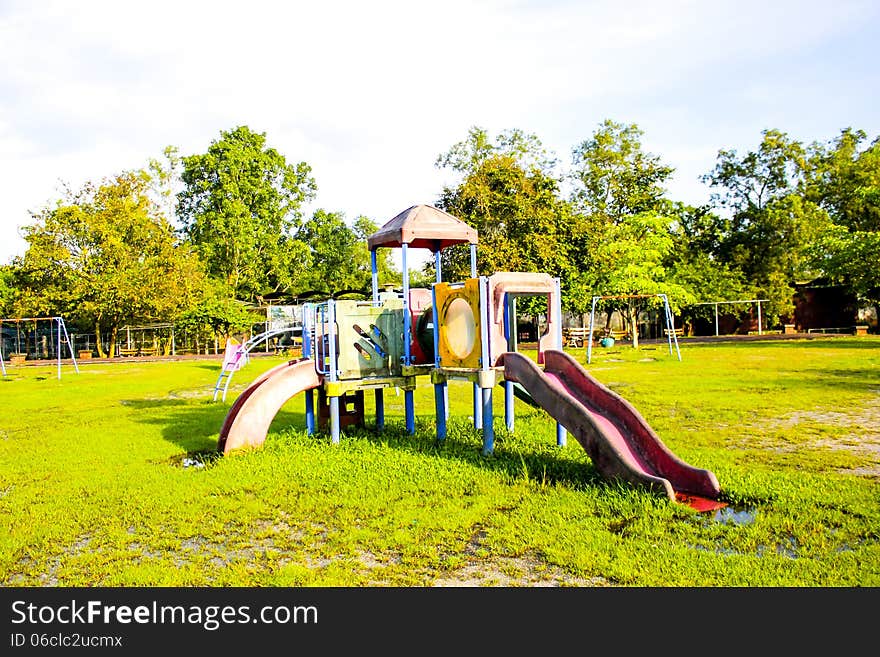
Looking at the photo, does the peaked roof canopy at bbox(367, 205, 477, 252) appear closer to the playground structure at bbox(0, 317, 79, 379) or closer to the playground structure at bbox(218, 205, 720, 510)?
the playground structure at bbox(218, 205, 720, 510)

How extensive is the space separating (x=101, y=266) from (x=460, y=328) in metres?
31.8

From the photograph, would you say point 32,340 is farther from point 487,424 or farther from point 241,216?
point 487,424

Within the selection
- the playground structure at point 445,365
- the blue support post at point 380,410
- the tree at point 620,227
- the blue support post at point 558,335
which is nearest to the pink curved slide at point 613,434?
the playground structure at point 445,365

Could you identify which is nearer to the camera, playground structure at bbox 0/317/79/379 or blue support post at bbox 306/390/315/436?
blue support post at bbox 306/390/315/436

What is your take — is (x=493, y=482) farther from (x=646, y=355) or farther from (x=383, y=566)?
(x=646, y=355)

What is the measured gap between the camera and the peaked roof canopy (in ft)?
32.0

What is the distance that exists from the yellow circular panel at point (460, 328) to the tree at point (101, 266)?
1176 inches

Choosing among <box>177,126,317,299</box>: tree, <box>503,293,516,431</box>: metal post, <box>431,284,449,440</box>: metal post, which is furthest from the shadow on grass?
<box>177,126,317,299</box>: tree

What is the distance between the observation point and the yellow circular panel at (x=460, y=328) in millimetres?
8602

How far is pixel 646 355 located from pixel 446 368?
1769 centimetres

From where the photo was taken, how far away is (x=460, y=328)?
8.80 m

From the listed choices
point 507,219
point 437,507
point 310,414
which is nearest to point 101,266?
point 507,219

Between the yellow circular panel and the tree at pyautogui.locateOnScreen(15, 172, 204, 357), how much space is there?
2988 cm

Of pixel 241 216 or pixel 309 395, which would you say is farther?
pixel 241 216
